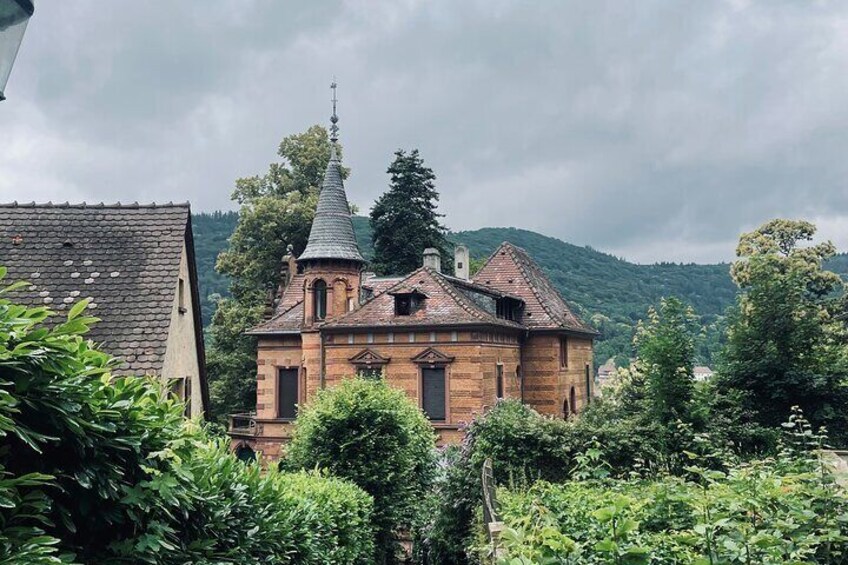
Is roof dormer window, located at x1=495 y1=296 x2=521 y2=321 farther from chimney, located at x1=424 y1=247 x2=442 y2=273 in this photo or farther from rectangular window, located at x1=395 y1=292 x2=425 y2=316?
rectangular window, located at x1=395 y1=292 x2=425 y2=316

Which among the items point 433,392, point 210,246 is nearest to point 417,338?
point 433,392

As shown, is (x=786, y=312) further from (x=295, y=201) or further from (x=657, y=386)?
(x=295, y=201)

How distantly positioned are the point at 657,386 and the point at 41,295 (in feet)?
46.6

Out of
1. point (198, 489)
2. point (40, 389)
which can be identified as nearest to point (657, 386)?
point (198, 489)

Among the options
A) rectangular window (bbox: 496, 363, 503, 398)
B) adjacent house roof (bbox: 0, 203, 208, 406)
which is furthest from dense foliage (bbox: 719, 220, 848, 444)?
adjacent house roof (bbox: 0, 203, 208, 406)

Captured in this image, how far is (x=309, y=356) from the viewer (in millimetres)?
30984

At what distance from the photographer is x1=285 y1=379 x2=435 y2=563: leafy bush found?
17.7 meters

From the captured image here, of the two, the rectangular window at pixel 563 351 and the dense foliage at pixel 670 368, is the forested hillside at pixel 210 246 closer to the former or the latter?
the rectangular window at pixel 563 351

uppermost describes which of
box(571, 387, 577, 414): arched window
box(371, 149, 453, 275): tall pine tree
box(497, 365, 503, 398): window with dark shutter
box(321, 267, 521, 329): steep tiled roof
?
box(371, 149, 453, 275): tall pine tree

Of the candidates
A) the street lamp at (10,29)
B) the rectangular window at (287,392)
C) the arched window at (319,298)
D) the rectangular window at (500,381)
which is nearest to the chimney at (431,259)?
the arched window at (319,298)

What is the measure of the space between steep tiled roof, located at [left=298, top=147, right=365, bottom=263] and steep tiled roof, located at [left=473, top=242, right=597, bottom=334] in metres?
7.86

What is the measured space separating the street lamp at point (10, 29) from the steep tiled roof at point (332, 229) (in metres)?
27.7

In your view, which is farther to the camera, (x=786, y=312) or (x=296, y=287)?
(x=296, y=287)

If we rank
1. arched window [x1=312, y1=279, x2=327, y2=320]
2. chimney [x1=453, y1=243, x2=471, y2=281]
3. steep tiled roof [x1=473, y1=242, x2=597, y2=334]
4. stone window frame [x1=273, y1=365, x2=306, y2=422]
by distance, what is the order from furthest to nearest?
chimney [x1=453, y1=243, x2=471, y2=281] < steep tiled roof [x1=473, y1=242, x2=597, y2=334] < stone window frame [x1=273, y1=365, x2=306, y2=422] < arched window [x1=312, y1=279, x2=327, y2=320]
